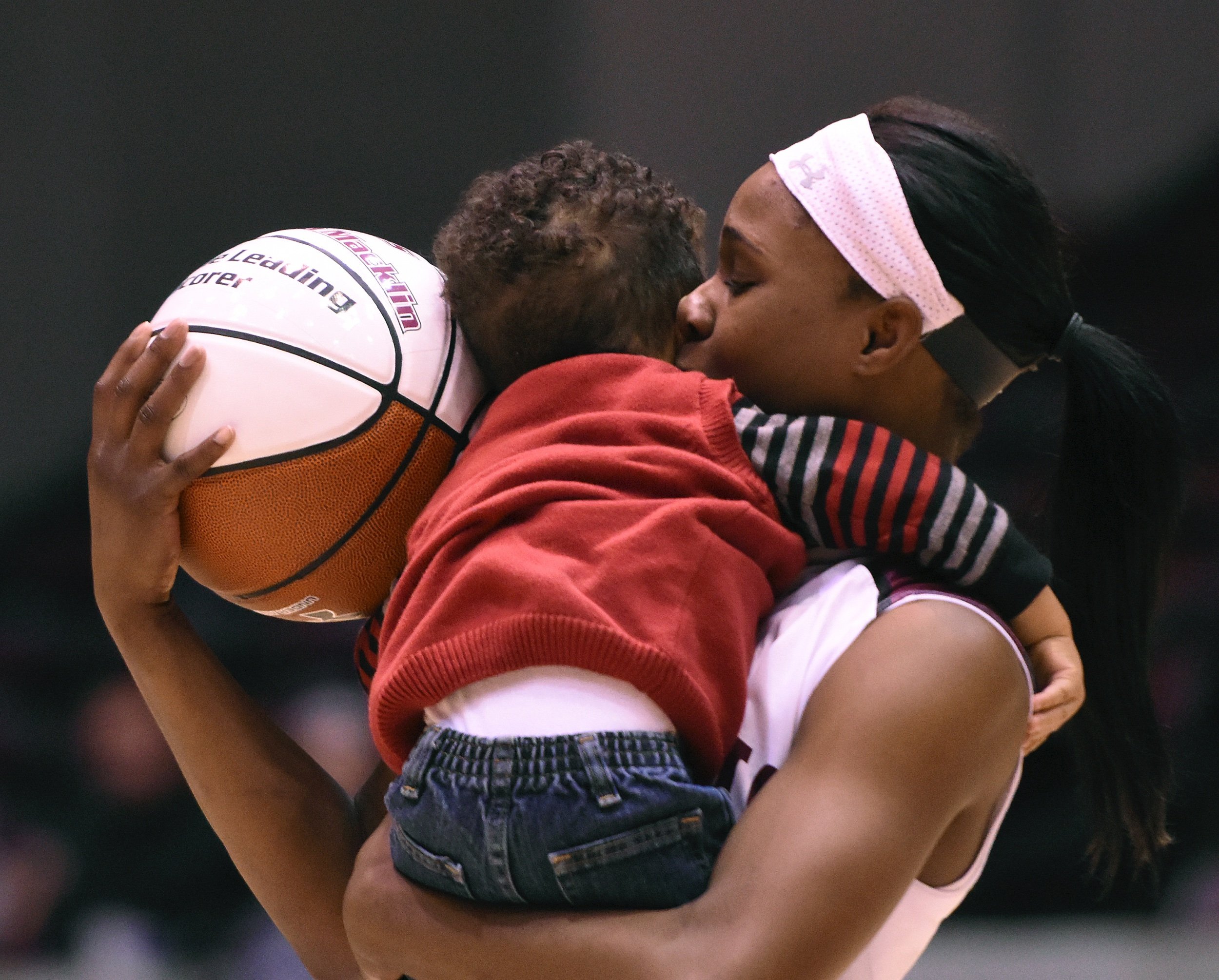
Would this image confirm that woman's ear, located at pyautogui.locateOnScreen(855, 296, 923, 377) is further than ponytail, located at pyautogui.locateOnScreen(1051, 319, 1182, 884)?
No

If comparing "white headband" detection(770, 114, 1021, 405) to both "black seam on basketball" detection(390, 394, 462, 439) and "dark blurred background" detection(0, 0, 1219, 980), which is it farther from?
"dark blurred background" detection(0, 0, 1219, 980)

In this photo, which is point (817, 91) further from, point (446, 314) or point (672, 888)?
point (672, 888)

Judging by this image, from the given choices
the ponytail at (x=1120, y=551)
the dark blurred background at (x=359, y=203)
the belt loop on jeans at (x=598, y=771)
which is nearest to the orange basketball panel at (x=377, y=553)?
the belt loop on jeans at (x=598, y=771)

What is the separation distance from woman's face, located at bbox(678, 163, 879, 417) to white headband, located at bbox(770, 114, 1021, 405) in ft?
0.05

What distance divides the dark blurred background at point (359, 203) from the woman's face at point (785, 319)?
4.96ft

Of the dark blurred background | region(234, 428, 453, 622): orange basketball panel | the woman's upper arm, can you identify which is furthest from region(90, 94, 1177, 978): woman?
the dark blurred background

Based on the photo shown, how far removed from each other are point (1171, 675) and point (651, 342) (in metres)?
2.00

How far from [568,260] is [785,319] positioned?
0.19 metres

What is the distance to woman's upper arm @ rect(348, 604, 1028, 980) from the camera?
2.78 feet

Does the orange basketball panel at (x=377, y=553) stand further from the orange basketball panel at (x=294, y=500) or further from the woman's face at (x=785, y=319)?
the woman's face at (x=785, y=319)

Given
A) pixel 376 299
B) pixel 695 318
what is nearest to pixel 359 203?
pixel 376 299

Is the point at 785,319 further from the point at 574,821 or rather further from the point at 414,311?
the point at 574,821

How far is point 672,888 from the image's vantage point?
0.87 meters

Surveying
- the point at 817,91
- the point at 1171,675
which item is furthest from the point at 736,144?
the point at 1171,675
